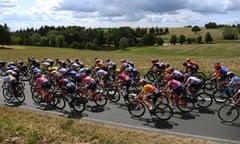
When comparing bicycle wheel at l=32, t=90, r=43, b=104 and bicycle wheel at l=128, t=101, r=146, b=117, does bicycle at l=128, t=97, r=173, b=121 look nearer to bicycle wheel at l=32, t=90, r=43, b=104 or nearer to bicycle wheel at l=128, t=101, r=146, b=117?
bicycle wheel at l=128, t=101, r=146, b=117

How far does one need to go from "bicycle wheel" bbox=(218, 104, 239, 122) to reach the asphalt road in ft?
0.56

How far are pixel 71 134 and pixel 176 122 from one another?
368cm

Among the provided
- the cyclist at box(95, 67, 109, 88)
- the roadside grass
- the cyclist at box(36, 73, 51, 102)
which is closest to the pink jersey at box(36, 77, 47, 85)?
the cyclist at box(36, 73, 51, 102)

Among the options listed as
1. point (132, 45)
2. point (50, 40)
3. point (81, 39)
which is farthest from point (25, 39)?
point (132, 45)

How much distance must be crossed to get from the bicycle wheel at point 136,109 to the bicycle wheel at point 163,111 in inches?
21.9

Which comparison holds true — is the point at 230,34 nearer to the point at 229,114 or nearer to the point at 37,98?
the point at 37,98

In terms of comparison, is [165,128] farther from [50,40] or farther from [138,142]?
[50,40]

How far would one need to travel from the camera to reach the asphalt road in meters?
8.55

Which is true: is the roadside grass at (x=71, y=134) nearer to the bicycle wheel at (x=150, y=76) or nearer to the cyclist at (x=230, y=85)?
the cyclist at (x=230, y=85)

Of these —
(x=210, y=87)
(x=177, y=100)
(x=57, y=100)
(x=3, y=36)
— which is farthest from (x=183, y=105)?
(x=3, y=36)

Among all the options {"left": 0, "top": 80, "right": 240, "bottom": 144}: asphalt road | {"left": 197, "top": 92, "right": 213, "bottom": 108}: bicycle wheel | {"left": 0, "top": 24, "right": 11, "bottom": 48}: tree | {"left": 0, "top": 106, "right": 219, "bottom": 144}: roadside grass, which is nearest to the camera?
{"left": 0, "top": 106, "right": 219, "bottom": 144}: roadside grass

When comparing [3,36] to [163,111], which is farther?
[3,36]

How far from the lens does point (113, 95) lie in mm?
13164

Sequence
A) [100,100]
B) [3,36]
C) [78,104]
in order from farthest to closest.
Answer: [3,36], [100,100], [78,104]
